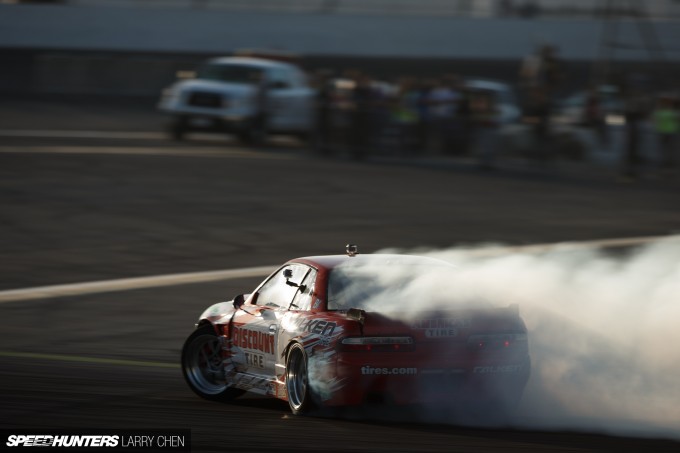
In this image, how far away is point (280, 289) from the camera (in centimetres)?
877

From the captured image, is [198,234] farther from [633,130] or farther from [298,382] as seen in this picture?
[298,382]

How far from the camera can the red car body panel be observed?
7.61 m

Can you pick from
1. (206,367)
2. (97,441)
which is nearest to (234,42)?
(206,367)

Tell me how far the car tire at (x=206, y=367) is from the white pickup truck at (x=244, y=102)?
20.1m

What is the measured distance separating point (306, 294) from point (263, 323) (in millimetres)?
498

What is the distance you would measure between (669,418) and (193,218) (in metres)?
13.4

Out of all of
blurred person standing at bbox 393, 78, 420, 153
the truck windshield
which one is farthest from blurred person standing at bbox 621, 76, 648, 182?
the truck windshield

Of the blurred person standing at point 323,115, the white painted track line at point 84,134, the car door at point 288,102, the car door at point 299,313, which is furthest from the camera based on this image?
the white painted track line at point 84,134

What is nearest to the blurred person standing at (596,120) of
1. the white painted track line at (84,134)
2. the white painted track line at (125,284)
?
the white painted track line at (84,134)

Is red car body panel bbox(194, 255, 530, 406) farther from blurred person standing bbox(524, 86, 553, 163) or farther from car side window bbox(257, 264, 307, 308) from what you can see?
blurred person standing bbox(524, 86, 553, 163)

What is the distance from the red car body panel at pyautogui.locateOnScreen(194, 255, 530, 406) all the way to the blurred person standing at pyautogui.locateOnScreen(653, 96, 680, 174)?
721 inches

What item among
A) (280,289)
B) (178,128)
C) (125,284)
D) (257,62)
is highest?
(280,289)

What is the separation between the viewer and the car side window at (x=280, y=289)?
859cm

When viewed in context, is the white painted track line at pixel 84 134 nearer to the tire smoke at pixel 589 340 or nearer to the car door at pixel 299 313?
the tire smoke at pixel 589 340
